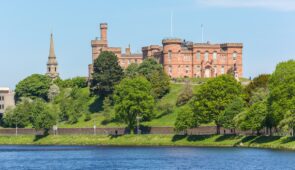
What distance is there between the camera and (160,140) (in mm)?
143375

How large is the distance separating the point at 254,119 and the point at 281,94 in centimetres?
647

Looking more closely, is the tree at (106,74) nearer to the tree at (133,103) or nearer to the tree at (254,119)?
the tree at (133,103)

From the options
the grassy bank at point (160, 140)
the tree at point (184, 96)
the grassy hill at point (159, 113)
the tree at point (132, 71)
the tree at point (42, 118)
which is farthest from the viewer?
the tree at point (132, 71)

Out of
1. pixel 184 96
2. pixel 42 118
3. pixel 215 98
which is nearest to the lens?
pixel 215 98

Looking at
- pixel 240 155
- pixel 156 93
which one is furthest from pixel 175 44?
pixel 240 155

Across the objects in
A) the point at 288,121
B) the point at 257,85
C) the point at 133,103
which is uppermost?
the point at 257,85

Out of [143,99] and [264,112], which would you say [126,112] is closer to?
[143,99]

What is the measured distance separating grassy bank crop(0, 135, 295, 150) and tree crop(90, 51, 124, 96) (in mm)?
23028

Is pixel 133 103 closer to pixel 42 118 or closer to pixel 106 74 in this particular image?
pixel 42 118

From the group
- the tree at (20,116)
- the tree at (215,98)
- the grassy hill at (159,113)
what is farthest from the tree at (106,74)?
the tree at (215,98)

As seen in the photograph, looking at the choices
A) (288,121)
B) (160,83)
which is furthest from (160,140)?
(160,83)

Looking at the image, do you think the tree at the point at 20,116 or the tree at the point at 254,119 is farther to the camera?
the tree at the point at 20,116

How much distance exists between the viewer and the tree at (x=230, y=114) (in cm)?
13125

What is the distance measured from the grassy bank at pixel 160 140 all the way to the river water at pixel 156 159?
514 cm
